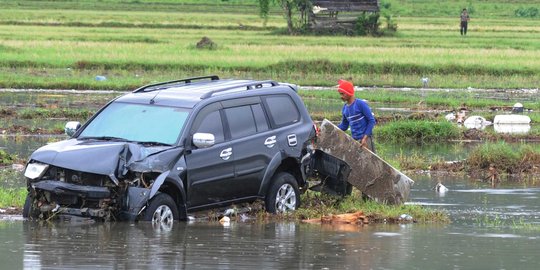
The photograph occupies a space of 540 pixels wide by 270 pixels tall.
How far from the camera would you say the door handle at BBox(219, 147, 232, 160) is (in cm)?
1358

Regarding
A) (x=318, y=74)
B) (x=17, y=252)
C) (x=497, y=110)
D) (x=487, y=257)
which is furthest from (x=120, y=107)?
(x=318, y=74)

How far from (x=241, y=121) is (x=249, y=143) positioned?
0.30m

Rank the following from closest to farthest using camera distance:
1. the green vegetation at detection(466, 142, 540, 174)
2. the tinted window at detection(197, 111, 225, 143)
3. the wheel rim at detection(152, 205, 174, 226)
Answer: the wheel rim at detection(152, 205, 174, 226), the tinted window at detection(197, 111, 225, 143), the green vegetation at detection(466, 142, 540, 174)

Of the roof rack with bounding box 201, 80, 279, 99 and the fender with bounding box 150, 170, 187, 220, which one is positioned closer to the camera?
the fender with bounding box 150, 170, 187, 220

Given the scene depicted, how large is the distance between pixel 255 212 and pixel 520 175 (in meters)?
6.84

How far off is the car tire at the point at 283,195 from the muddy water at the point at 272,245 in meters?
0.64

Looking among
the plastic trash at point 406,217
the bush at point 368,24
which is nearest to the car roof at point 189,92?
the plastic trash at point 406,217

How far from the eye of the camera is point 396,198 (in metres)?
15.0

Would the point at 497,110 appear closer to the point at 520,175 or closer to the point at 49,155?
the point at 520,175

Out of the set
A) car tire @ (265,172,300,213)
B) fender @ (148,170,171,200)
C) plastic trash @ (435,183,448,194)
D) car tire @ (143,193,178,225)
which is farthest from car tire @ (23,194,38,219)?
plastic trash @ (435,183,448,194)

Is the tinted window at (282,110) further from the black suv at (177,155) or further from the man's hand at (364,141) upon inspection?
the man's hand at (364,141)

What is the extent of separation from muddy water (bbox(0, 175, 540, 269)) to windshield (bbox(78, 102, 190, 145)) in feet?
3.56

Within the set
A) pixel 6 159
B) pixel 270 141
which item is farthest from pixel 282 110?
pixel 6 159

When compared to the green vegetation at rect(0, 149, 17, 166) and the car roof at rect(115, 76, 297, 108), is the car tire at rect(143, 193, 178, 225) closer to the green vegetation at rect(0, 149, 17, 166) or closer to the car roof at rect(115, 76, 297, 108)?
the car roof at rect(115, 76, 297, 108)
